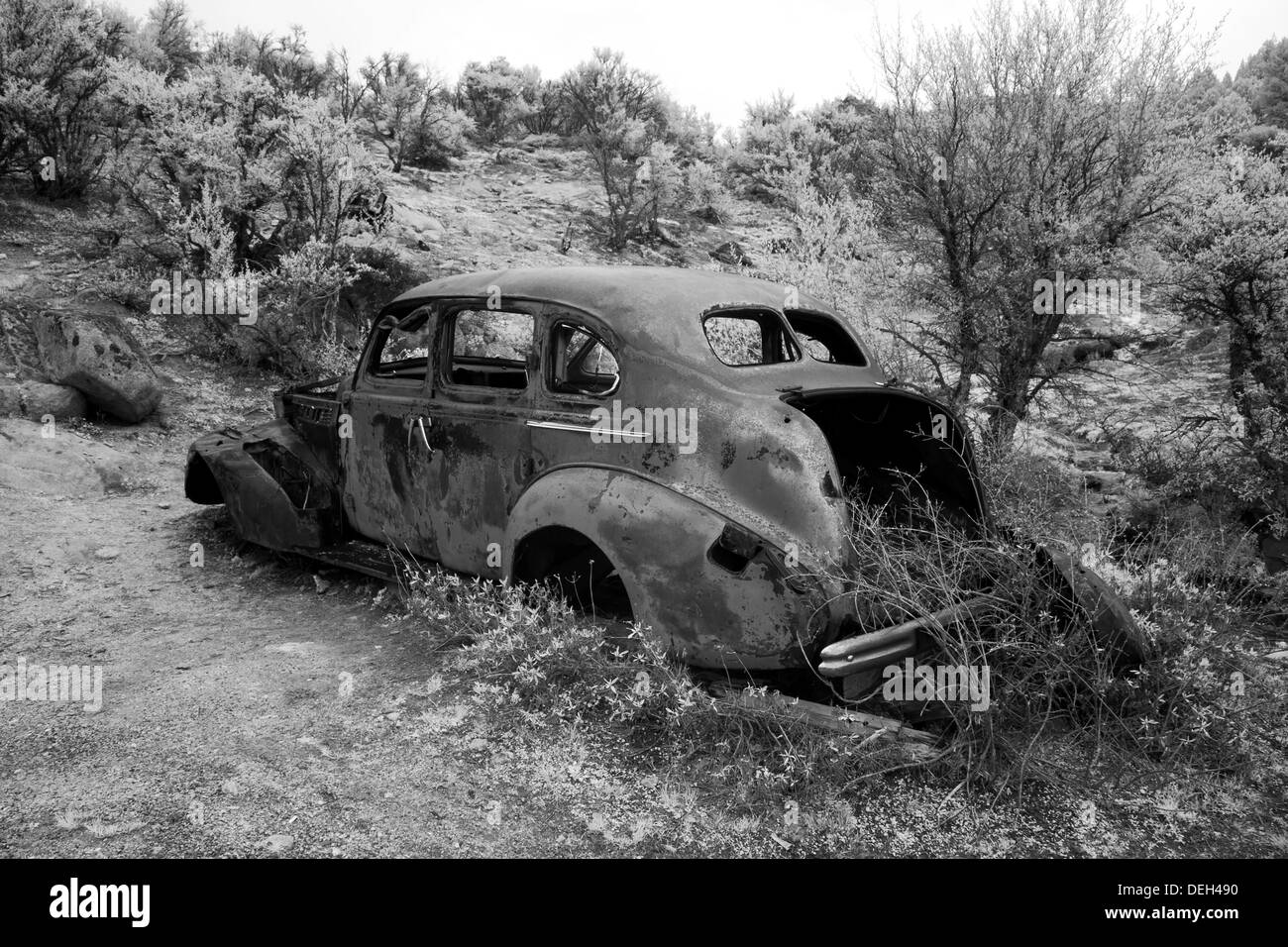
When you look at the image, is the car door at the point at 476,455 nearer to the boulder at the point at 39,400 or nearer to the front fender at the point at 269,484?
the front fender at the point at 269,484

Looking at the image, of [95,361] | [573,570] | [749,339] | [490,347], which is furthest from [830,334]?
[95,361]

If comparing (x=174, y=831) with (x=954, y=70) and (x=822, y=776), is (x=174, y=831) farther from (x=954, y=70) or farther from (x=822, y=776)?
(x=954, y=70)

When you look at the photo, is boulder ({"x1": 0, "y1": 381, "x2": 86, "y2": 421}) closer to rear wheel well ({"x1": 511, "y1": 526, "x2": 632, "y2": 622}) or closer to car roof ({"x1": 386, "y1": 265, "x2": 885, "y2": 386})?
car roof ({"x1": 386, "y1": 265, "x2": 885, "y2": 386})

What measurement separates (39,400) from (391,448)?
4.80m

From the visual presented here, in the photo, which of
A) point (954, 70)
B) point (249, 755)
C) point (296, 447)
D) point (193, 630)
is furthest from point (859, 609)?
point (954, 70)

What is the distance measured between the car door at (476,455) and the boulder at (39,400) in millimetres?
5148

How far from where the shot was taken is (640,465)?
3.54 metres

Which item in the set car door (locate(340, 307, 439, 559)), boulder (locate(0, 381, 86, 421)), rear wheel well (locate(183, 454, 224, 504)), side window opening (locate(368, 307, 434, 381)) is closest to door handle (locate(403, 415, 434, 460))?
car door (locate(340, 307, 439, 559))

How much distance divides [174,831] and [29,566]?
3.26 meters

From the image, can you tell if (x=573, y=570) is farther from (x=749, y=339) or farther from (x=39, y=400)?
(x=39, y=400)

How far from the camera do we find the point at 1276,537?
21.7 feet

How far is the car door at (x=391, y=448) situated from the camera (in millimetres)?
4602

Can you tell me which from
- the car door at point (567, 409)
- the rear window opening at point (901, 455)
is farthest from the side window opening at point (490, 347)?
the rear window opening at point (901, 455)

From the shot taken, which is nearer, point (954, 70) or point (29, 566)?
point (29, 566)
